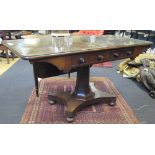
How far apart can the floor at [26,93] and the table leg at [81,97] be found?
311 millimetres

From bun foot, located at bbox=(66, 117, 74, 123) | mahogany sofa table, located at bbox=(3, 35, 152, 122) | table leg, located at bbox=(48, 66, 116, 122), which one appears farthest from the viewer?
table leg, located at bbox=(48, 66, 116, 122)

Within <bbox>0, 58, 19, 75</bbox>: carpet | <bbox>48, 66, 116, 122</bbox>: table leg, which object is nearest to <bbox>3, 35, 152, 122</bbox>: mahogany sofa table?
<bbox>48, 66, 116, 122</bbox>: table leg

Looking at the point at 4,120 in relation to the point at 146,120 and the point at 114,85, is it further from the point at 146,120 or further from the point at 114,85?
the point at 114,85

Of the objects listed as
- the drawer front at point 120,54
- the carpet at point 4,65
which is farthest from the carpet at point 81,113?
the carpet at point 4,65

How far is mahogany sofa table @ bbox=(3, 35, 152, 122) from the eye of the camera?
1388 millimetres

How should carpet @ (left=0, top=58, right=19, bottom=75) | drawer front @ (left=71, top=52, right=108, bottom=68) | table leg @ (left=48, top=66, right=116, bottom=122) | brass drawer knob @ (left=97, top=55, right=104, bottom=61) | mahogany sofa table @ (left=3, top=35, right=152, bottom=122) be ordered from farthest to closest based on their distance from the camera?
carpet @ (left=0, top=58, right=19, bottom=75) → table leg @ (left=48, top=66, right=116, bottom=122) → brass drawer knob @ (left=97, top=55, right=104, bottom=61) → drawer front @ (left=71, top=52, right=108, bottom=68) → mahogany sofa table @ (left=3, top=35, right=152, bottom=122)

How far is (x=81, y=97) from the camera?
6.61ft

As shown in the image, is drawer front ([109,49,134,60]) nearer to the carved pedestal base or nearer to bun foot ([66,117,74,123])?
the carved pedestal base

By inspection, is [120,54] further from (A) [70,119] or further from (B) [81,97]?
(A) [70,119]

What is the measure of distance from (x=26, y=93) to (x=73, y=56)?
1.15 m

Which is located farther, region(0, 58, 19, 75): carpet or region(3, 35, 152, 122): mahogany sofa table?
region(0, 58, 19, 75): carpet

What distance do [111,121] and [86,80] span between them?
0.47 meters

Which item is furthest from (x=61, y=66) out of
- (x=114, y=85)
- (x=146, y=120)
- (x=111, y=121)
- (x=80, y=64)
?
(x=114, y=85)

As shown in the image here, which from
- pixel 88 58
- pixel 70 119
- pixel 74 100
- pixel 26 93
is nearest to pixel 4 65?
pixel 26 93
